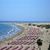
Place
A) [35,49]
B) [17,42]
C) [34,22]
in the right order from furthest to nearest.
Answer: [34,22] → [17,42] → [35,49]

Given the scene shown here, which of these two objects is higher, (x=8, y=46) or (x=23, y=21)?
(x=23, y=21)

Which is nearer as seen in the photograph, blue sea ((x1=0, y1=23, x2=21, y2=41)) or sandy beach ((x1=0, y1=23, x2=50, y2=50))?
sandy beach ((x1=0, y1=23, x2=50, y2=50))

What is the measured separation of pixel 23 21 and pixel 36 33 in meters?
0.51

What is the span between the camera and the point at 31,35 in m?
6.12

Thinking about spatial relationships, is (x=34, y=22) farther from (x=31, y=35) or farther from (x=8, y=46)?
(x=8, y=46)

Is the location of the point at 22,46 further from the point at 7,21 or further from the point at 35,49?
the point at 7,21

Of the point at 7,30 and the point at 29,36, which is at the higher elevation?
the point at 7,30

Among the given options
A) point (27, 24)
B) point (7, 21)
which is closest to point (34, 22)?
point (27, 24)

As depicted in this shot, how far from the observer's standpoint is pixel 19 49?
5.39 meters

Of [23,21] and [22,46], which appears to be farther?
[23,21]

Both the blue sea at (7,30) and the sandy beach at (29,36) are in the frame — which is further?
the blue sea at (7,30)

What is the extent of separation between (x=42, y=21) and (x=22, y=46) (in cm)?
87

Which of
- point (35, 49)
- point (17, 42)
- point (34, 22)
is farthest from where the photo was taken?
point (34, 22)

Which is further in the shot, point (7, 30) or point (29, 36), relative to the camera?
point (7, 30)
